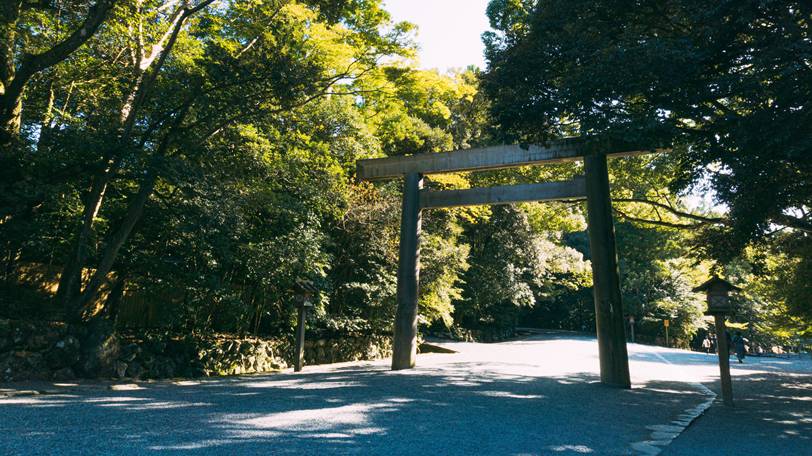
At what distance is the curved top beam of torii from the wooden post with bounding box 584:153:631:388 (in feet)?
1.44

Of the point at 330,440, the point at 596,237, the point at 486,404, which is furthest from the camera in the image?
the point at 596,237

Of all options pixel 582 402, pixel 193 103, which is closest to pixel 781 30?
pixel 582 402

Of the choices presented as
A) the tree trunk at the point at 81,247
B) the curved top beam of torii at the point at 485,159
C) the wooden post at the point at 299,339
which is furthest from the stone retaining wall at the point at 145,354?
the curved top beam of torii at the point at 485,159

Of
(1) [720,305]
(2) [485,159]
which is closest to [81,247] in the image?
(2) [485,159]

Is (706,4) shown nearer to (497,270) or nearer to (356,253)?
(356,253)

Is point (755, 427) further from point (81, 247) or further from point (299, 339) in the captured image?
point (81, 247)

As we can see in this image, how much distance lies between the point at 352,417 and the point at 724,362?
5942mm

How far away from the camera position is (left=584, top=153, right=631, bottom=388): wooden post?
802cm

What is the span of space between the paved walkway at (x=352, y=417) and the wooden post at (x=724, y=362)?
0.45 m

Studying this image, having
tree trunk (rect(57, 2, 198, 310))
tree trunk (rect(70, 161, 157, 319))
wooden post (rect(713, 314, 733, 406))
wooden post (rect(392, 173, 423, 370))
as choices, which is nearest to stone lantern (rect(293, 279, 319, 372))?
wooden post (rect(392, 173, 423, 370))

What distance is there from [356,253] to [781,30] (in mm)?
10227

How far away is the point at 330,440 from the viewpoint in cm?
400

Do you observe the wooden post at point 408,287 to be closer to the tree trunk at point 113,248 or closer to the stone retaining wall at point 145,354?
the stone retaining wall at point 145,354

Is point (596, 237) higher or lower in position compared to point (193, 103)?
lower
